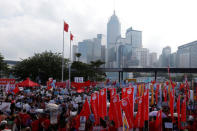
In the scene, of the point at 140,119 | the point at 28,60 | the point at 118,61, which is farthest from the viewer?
the point at 118,61

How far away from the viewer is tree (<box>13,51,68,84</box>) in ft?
140

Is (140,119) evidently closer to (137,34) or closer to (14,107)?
(14,107)

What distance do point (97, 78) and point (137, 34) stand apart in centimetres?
15246

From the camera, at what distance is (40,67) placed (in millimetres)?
43031

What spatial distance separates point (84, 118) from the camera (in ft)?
30.8

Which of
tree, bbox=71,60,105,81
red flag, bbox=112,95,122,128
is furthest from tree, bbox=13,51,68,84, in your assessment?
red flag, bbox=112,95,122,128

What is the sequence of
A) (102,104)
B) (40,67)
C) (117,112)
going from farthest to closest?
(40,67)
(102,104)
(117,112)

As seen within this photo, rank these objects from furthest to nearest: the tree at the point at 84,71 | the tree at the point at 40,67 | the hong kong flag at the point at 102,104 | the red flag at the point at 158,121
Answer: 1. the tree at the point at 84,71
2. the tree at the point at 40,67
3. the hong kong flag at the point at 102,104
4. the red flag at the point at 158,121

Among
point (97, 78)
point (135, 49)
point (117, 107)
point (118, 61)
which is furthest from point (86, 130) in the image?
point (135, 49)

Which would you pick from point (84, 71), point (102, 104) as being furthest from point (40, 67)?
point (102, 104)

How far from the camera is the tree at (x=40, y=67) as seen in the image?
1684 inches

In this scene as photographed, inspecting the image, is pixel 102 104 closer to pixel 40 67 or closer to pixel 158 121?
pixel 158 121

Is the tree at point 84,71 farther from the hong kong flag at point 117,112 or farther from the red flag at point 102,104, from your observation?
the hong kong flag at point 117,112

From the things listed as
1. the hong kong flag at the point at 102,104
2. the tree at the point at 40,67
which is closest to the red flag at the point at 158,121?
the hong kong flag at the point at 102,104
